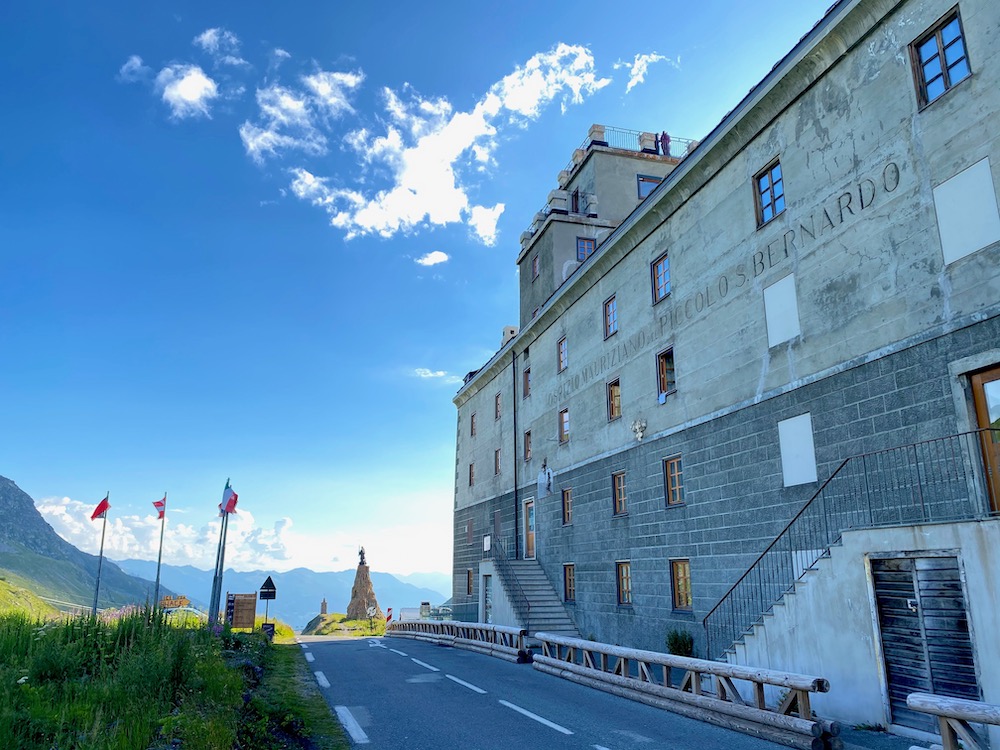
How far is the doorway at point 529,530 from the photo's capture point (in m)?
28.9

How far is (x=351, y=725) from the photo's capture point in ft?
33.2

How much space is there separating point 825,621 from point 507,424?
73.8 ft

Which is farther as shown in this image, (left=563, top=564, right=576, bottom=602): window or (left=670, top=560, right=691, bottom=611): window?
(left=563, top=564, right=576, bottom=602): window

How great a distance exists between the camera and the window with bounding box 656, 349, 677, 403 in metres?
19.6

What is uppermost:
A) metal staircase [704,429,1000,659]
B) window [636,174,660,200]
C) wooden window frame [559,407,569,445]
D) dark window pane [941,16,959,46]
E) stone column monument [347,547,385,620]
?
window [636,174,660,200]

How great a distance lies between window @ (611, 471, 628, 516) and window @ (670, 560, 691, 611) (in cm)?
335

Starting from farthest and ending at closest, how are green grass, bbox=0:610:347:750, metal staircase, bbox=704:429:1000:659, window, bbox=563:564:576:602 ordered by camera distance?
window, bbox=563:564:576:602 → metal staircase, bbox=704:429:1000:659 → green grass, bbox=0:610:347:750

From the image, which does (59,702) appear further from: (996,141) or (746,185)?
(746,185)

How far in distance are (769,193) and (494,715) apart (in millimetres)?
12617

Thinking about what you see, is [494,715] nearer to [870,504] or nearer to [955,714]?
[955,714]

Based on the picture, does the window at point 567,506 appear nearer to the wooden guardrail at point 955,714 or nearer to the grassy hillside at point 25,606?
the grassy hillside at point 25,606

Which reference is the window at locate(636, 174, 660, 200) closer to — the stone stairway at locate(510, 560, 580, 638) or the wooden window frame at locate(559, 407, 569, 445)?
the wooden window frame at locate(559, 407, 569, 445)

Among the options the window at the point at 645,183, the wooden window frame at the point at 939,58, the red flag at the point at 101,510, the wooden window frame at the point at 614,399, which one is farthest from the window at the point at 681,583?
the red flag at the point at 101,510

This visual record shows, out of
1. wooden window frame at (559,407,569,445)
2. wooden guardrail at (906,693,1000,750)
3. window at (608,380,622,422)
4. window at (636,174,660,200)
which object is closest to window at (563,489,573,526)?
wooden window frame at (559,407,569,445)
